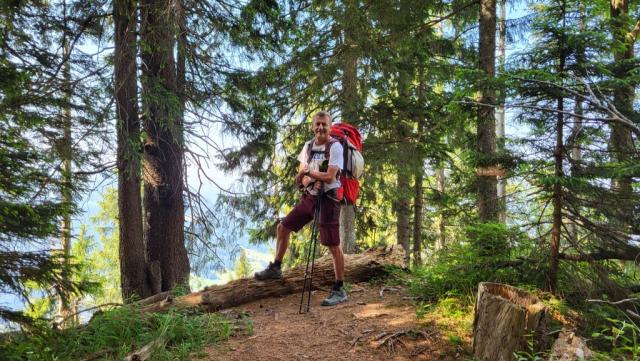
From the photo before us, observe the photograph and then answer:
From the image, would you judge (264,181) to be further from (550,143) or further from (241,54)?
(550,143)

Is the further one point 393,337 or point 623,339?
point 393,337

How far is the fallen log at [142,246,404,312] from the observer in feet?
17.4

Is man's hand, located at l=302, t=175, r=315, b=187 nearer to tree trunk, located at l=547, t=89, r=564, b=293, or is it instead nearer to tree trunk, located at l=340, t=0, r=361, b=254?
tree trunk, located at l=340, t=0, r=361, b=254

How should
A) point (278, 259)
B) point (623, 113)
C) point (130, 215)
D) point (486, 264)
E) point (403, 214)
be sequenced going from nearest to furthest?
point (623, 113)
point (486, 264)
point (278, 259)
point (130, 215)
point (403, 214)

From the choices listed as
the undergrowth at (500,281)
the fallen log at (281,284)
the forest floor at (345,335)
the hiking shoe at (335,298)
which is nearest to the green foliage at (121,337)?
the forest floor at (345,335)

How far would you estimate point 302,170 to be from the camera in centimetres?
517

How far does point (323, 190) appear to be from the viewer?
5.12 meters

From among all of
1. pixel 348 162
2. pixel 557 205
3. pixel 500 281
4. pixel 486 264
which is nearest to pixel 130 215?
pixel 348 162

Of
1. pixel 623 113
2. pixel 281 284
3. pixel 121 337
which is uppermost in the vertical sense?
pixel 623 113

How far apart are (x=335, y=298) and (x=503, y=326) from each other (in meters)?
2.49

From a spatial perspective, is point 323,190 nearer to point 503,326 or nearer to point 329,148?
point 329,148

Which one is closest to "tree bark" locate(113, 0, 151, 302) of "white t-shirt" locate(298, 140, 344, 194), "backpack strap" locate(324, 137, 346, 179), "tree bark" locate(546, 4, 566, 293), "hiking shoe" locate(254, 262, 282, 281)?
"hiking shoe" locate(254, 262, 282, 281)

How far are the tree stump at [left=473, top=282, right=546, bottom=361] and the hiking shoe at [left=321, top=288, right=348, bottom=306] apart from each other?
2203 mm

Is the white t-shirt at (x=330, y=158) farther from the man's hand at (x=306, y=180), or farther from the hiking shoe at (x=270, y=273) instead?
the hiking shoe at (x=270, y=273)
